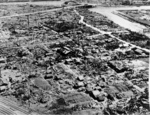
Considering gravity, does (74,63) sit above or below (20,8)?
below

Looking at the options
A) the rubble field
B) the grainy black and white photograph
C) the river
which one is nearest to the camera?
the grainy black and white photograph

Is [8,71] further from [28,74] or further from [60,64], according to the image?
[60,64]

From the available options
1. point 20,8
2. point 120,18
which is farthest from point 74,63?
point 20,8

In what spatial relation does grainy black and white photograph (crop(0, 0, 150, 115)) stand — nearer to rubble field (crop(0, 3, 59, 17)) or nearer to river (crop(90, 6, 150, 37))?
river (crop(90, 6, 150, 37))

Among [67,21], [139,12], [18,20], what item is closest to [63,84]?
[67,21]

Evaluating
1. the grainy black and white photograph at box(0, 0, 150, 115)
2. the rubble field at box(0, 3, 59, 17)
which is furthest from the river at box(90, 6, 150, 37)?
the rubble field at box(0, 3, 59, 17)

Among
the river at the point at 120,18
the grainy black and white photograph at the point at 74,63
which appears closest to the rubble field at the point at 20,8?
the grainy black and white photograph at the point at 74,63

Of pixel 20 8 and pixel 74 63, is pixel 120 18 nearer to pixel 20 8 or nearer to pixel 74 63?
pixel 20 8

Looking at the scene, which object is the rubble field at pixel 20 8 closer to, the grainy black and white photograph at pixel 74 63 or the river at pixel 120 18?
the grainy black and white photograph at pixel 74 63
